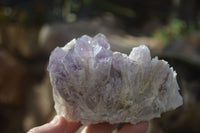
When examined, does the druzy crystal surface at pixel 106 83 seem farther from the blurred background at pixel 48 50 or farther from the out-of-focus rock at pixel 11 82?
the out-of-focus rock at pixel 11 82

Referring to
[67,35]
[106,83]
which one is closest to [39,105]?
[67,35]

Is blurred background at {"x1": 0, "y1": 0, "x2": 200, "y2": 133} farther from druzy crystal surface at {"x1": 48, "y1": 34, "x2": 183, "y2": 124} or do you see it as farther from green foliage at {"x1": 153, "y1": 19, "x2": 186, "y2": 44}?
druzy crystal surface at {"x1": 48, "y1": 34, "x2": 183, "y2": 124}

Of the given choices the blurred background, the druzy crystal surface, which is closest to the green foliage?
the blurred background

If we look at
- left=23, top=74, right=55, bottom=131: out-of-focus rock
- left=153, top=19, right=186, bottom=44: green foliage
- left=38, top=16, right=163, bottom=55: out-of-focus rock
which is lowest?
left=23, top=74, right=55, bottom=131: out-of-focus rock

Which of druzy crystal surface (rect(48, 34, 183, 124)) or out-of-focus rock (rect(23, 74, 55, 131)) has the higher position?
druzy crystal surface (rect(48, 34, 183, 124))

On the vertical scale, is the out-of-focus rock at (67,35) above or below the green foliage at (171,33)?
above

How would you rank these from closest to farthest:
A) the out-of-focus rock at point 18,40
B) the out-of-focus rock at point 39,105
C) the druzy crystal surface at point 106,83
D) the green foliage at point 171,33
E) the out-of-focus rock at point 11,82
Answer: the druzy crystal surface at point 106,83 < the out-of-focus rock at point 39,105 < the out-of-focus rock at point 11,82 < the green foliage at point 171,33 < the out-of-focus rock at point 18,40

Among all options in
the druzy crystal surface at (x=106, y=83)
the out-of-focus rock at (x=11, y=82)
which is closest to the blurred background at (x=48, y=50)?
the out-of-focus rock at (x=11, y=82)

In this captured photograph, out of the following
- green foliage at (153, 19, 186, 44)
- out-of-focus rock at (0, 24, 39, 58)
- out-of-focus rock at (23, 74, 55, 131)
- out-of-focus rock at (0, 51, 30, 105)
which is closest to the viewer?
out-of-focus rock at (23, 74, 55, 131)

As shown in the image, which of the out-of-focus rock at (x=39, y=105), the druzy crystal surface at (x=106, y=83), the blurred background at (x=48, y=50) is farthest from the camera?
the out-of-focus rock at (x=39, y=105)
